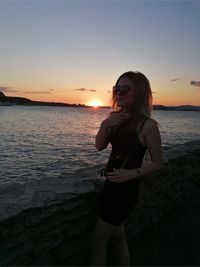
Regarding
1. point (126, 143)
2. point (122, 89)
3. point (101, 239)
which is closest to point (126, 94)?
point (122, 89)

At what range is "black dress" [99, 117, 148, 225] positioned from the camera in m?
2.76

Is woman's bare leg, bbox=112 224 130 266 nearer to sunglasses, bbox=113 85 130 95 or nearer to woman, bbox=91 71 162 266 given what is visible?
woman, bbox=91 71 162 266

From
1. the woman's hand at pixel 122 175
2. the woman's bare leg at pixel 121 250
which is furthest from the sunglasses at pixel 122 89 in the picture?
the woman's bare leg at pixel 121 250

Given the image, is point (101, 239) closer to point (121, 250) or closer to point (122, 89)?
point (121, 250)

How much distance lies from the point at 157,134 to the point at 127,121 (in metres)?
0.32

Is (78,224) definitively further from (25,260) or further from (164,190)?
(164,190)

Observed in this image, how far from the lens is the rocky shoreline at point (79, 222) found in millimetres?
2980

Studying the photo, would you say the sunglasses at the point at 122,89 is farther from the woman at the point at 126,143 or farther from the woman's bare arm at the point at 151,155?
the woman's bare arm at the point at 151,155

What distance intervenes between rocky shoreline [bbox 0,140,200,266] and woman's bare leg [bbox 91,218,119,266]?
457 millimetres

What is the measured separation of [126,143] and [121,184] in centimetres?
43

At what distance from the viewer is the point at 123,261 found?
3.35 meters

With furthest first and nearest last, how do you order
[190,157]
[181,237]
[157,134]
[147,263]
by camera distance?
[190,157] < [181,237] < [147,263] < [157,134]

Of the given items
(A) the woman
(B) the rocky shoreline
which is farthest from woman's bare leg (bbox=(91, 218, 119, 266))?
(B) the rocky shoreline

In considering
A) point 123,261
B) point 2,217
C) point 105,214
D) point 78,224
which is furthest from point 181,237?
point 2,217
